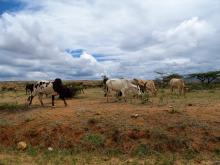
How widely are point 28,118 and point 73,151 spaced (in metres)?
3.52

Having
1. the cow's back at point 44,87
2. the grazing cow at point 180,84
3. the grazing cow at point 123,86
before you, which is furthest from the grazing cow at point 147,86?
the cow's back at point 44,87

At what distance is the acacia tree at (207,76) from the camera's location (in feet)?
159

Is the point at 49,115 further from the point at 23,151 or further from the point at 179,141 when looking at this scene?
the point at 179,141

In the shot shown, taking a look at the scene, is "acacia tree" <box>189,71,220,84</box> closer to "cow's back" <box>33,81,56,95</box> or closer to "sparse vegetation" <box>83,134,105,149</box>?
"cow's back" <box>33,81,56,95</box>

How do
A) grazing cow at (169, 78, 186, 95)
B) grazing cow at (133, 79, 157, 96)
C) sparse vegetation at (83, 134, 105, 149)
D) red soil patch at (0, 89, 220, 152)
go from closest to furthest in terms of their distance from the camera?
red soil patch at (0, 89, 220, 152)
sparse vegetation at (83, 134, 105, 149)
grazing cow at (133, 79, 157, 96)
grazing cow at (169, 78, 186, 95)

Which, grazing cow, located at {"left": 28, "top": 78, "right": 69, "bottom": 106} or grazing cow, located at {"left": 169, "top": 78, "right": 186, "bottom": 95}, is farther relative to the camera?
grazing cow, located at {"left": 169, "top": 78, "right": 186, "bottom": 95}

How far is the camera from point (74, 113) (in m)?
15.8

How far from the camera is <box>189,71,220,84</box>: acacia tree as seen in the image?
159ft

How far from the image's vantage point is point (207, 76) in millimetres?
49219

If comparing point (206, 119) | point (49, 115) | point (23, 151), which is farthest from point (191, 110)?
point (23, 151)

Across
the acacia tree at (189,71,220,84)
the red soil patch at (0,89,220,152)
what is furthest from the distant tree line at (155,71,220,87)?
the red soil patch at (0,89,220,152)

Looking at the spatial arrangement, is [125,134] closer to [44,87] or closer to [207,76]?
[44,87]

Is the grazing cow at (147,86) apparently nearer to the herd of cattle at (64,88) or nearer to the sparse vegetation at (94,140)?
the herd of cattle at (64,88)

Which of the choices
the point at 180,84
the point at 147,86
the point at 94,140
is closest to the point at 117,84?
the point at 147,86
